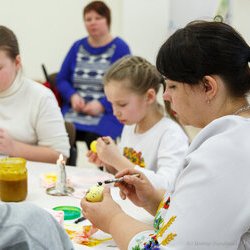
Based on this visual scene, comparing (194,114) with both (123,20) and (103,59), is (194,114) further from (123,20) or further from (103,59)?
(123,20)

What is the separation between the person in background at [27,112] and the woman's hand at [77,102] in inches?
48.1

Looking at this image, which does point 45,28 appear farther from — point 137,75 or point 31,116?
point 137,75

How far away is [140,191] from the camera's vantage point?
1.39 meters

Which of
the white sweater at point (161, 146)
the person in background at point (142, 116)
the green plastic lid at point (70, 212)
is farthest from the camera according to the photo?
the person in background at point (142, 116)

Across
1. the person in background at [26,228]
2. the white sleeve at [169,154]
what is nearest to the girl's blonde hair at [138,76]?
the white sleeve at [169,154]

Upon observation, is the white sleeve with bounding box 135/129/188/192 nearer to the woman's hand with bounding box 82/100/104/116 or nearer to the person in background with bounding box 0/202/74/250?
the person in background with bounding box 0/202/74/250

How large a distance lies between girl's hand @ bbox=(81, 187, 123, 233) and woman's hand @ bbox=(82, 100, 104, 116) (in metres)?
2.20

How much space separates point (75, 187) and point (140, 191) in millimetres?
388

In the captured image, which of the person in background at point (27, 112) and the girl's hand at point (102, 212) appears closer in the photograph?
the girl's hand at point (102, 212)

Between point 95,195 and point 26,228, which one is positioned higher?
point 26,228

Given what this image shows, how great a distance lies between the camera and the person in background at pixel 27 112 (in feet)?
7.02

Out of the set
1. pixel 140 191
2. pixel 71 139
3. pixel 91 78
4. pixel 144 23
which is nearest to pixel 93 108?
pixel 91 78

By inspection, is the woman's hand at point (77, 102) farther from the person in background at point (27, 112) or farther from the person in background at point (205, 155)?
the person in background at point (205, 155)

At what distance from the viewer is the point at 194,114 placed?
1.15 metres
